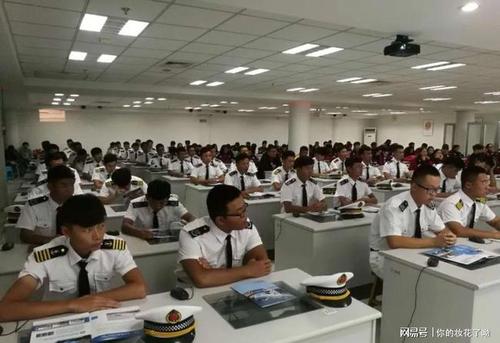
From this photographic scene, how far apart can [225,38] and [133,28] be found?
1227mm

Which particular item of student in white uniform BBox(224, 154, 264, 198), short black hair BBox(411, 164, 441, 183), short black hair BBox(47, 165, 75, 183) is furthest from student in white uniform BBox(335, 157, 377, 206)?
short black hair BBox(47, 165, 75, 183)

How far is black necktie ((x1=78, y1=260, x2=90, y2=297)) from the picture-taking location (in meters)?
1.98

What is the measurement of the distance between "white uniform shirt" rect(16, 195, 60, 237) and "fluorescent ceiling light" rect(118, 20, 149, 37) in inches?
93.8

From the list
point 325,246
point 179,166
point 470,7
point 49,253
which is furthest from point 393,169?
point 49,253

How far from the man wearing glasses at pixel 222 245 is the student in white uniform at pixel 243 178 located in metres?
3.45

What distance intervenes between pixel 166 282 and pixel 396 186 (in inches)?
207

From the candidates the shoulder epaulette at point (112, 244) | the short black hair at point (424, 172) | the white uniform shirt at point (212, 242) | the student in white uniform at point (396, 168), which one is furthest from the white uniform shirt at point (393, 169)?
the shoulder epaulette at point (112, 244)

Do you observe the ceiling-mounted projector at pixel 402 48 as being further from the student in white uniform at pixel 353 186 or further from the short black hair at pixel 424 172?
the short black hair at pixel 424 172

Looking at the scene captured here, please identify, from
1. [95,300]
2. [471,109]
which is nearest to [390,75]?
[95,300]

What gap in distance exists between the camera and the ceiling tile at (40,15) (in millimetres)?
3908

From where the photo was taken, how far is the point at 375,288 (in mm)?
3330

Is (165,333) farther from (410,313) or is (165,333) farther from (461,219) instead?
(461,219)

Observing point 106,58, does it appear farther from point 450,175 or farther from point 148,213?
point 450,175

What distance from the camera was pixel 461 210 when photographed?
340 centimetres
